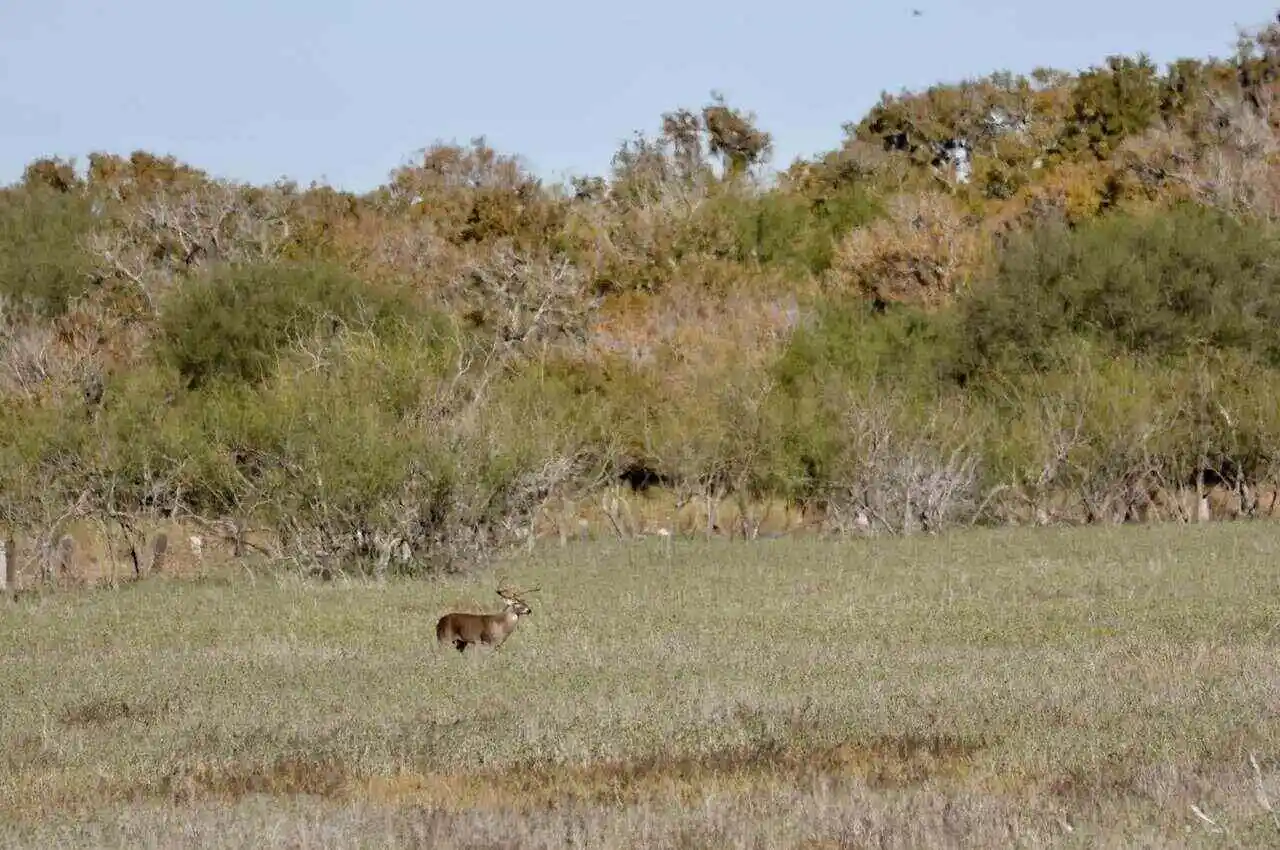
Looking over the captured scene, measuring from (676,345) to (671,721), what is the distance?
143ft

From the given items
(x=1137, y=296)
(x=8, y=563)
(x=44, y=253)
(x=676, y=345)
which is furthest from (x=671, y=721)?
(x=44, y=253)

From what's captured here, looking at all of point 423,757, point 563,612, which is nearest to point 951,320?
point 563,612

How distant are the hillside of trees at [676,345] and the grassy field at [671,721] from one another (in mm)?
7558

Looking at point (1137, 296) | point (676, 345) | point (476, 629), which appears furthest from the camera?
point (676, 345)

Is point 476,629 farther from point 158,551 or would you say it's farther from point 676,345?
point 676,345

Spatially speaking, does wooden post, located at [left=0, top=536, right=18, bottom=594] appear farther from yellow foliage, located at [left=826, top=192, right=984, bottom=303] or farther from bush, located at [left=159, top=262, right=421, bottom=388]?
yellow foliage, located at [left=826, top=192, right=984, bottom=303]

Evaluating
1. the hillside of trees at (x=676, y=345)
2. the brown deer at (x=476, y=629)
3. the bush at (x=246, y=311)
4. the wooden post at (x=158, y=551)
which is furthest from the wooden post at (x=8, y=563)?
the brown deer at (x=476, y=629)

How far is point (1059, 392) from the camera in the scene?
47.8m

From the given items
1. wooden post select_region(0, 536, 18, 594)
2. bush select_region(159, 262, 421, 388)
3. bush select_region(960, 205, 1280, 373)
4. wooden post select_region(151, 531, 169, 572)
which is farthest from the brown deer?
bush select_region(960, 205, 1280, 373)

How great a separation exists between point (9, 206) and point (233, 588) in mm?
51835

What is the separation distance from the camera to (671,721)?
14555 mm

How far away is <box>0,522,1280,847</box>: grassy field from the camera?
10.4 meters

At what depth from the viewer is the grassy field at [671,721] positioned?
1045 cm

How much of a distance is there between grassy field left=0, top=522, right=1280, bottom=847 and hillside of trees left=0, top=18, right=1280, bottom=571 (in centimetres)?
756
